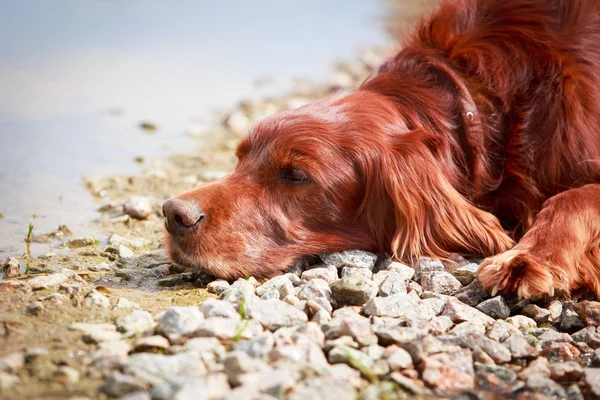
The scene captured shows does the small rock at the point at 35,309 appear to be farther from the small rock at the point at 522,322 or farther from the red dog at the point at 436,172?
the small rock at the point at 522,322

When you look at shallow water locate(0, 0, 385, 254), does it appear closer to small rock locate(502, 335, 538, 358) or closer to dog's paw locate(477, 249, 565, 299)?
dog's paw locate(477, 249, 565, 299)

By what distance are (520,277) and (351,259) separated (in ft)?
2.26

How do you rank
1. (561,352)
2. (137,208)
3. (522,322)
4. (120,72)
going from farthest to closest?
(120,72) < (137,208) < (522,322) < (561,352)

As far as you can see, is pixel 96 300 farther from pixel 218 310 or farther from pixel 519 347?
pixel 519 347

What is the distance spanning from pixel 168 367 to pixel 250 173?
136 centimetres

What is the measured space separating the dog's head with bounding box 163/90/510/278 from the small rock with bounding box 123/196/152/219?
0.89 meters

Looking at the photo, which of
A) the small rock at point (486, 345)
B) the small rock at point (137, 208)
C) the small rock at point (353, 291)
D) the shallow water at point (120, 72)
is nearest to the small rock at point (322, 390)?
the small rock at point (486, 345)

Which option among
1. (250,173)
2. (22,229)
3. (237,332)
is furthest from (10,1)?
(237,332)

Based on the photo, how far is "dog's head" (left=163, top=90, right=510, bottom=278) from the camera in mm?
3156

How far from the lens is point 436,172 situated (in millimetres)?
3291

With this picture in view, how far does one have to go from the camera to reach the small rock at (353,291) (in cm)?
276

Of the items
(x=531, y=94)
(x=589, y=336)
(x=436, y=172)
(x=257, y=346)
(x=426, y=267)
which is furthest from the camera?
(x=531, y=94)

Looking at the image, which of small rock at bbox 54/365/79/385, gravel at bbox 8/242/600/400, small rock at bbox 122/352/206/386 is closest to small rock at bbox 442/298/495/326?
gravel at bbox 8/242/600/400

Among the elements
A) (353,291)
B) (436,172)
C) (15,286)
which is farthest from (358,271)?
(15,286)
